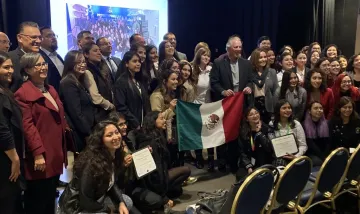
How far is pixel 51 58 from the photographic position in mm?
3818

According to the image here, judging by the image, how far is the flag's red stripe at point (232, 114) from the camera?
4.16 m

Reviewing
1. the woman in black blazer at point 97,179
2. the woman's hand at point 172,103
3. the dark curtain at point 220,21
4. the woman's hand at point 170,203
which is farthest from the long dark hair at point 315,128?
the dark curtain at point 220,21

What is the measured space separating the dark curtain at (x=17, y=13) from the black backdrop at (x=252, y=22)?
3.25m

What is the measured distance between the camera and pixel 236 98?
4.17m

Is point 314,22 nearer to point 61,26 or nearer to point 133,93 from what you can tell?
point 61,26

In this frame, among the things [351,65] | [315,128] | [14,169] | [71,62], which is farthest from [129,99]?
[351,65]

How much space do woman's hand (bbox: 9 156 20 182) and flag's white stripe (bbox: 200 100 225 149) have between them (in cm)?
211

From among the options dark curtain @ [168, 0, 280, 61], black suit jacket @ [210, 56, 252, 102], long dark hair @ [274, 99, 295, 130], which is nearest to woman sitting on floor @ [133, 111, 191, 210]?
black suit jacket @ [210, 56, 252, 102]

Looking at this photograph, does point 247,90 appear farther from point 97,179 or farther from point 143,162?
point 97,179

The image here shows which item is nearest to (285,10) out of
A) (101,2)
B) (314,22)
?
(314,22)

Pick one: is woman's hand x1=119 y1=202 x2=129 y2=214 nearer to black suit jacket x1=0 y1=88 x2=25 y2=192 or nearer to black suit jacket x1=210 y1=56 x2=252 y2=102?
black suit jacket x1=0 y1=88 x2=25 y2=192

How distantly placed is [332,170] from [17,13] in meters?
4.30

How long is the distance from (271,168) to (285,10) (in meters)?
6.66

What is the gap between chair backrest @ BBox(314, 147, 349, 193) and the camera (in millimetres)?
2795
